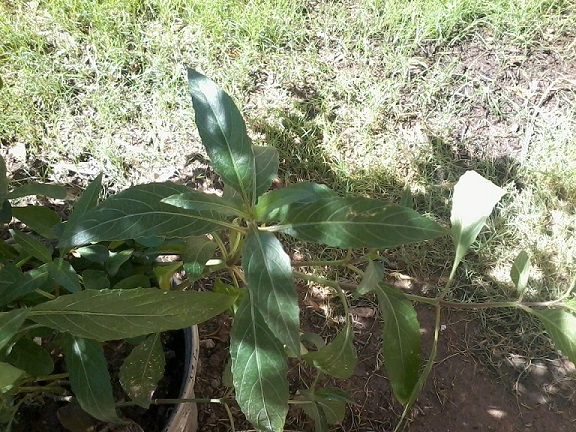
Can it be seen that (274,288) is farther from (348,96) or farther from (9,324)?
(348,96)

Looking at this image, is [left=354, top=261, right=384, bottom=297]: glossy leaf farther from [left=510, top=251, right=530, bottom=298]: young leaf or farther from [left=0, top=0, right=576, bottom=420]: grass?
[left=0, top=0, right=576, bottom=420]: grass

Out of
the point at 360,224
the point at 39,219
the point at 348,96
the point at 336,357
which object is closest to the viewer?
the point at 360,224

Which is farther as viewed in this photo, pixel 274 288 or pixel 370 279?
pixel 370 279


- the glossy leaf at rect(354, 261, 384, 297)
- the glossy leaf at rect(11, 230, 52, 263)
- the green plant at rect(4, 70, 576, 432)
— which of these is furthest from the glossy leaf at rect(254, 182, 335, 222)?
the glossy leaf at rect(11, 230, 52, 263)

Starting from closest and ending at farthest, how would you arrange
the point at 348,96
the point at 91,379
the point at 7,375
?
the point at 7,375 < the point at 91,379 < the point at 348,96

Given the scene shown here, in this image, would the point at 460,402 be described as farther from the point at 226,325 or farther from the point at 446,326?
the point at 226,325

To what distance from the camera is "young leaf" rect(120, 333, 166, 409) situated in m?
1.51

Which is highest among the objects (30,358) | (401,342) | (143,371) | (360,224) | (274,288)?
(360,224)

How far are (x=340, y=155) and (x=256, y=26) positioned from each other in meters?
0.87

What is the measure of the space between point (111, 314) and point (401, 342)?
640 millimetres

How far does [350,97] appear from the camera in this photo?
10.5ft

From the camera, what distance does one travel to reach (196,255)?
4.62 feet

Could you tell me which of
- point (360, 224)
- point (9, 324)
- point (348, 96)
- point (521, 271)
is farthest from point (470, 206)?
point (348, 96)

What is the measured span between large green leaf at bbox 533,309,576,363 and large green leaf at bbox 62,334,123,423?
39.1 inches
